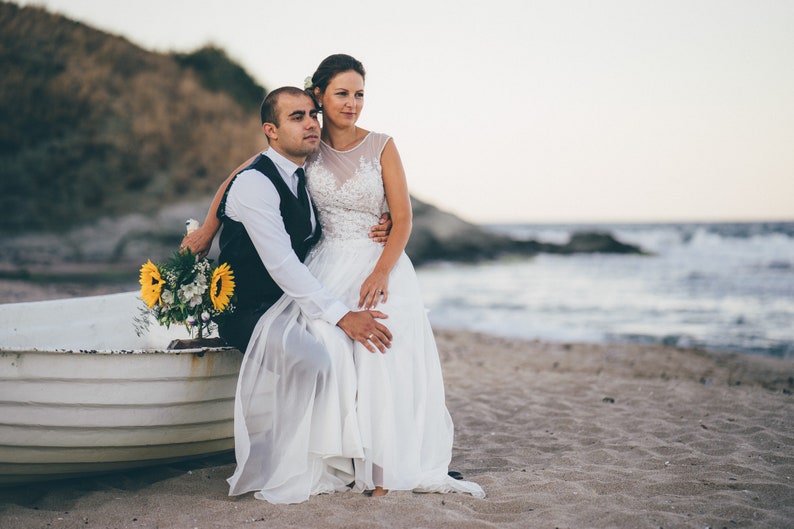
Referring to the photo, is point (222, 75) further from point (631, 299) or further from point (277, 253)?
point (277, 253)

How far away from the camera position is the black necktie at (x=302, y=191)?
4027mm

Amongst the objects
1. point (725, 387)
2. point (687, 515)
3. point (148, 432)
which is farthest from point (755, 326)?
point (148, 432)

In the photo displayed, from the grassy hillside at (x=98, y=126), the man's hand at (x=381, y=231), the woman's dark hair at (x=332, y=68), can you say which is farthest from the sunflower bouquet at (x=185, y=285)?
the grassy hillside at (x=98, y=126)

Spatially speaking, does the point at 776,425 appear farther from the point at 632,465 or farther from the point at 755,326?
the point at 755,326

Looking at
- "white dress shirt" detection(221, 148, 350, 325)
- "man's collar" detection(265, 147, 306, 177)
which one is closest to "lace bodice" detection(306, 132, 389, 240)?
"man's collar" detection(265, 147, 306, 177)

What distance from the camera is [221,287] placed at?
3.86m

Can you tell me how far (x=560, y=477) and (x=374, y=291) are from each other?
5.36ft

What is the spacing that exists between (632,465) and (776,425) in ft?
5.72

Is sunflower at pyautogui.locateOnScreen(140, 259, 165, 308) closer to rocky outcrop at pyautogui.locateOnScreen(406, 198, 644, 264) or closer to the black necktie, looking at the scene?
the black necktie

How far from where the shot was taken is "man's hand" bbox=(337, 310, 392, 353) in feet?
12.2

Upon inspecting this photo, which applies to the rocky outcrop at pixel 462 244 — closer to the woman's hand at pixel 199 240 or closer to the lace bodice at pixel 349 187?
the lace bodice at pixel 349 187

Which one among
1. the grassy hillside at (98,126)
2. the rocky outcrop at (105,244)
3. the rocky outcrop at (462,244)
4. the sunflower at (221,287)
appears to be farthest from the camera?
the rocky outcrop at (462,244)

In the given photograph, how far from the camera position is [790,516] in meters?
3.54

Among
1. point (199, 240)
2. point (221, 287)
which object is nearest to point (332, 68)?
point (199, 240)
